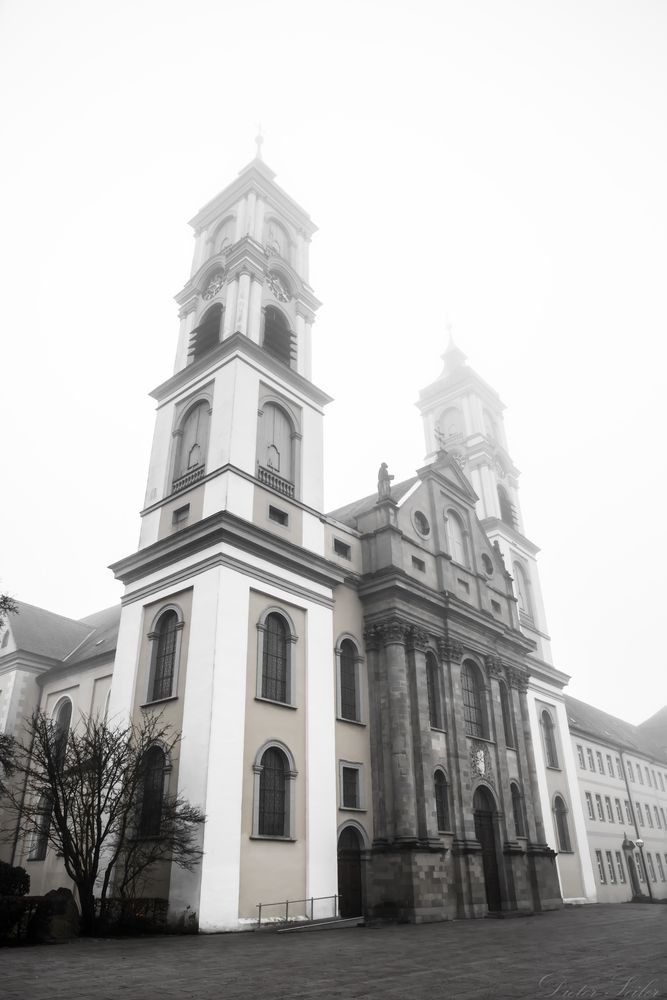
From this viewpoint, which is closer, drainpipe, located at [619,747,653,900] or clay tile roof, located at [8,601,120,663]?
clay tile roof, located at [8,601,120,663]

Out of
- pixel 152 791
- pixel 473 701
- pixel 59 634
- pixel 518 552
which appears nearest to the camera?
A: pixel 152 791

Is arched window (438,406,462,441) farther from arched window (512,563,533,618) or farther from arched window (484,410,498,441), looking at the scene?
arched window (512,563,533,618)

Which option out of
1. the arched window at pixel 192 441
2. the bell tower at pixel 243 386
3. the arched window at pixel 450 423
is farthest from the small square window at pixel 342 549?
the arched window at pixel 450 423

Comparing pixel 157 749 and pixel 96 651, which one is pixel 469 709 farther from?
pixel 96 651

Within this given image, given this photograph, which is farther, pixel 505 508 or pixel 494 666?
pixel 505 508

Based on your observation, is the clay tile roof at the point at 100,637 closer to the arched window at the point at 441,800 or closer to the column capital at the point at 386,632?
the column capital at the point at 386,632

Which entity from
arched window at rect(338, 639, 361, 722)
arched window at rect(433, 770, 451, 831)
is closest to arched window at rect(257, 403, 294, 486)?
arched window at rect(338, 639, 361, 722)

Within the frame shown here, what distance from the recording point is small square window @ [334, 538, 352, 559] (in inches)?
1146

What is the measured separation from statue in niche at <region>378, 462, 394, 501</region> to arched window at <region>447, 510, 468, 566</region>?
206 inches

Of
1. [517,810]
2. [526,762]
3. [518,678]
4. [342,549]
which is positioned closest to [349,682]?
[342,549]

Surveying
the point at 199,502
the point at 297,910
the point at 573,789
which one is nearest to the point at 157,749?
the point at 297,910

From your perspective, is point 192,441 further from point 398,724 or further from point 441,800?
point 441,800

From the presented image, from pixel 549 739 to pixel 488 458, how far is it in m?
17.2

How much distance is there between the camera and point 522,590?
45.4m
